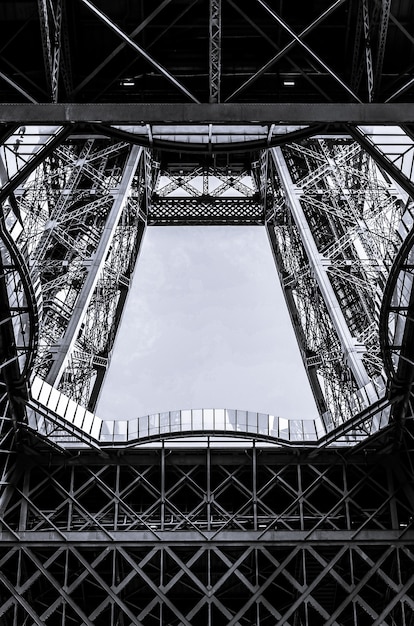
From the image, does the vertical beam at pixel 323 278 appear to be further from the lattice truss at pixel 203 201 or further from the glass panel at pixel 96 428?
the lattice truss at pixel 203 201

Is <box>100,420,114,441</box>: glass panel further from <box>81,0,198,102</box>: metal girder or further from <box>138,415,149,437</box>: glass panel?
<box>81,0,198,102</box>: metal girder

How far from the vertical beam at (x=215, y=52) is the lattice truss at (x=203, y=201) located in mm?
41298

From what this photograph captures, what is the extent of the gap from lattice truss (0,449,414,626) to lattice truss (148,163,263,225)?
2651 cm

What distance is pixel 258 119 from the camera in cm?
1673

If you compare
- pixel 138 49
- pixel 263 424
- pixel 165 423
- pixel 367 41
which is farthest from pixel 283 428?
pixel 138 49

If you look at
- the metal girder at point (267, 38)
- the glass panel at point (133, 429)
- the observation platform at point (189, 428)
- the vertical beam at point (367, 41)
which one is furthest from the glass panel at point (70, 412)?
the vertical beam at point (367, 41)

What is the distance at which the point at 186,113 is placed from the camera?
1683 centimetres

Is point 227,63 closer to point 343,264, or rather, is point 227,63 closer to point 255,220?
point 343,264

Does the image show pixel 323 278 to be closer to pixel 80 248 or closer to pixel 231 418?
pixel 231 418

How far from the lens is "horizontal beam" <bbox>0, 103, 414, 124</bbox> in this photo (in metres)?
16.8

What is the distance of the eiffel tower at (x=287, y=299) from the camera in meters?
18.5

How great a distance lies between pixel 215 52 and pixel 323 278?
24.5 m

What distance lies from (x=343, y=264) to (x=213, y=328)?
35271 millimetres

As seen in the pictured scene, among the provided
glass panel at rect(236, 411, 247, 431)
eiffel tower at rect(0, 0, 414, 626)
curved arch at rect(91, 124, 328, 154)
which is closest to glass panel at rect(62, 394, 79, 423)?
eiffel tower at rect(0, 0, 414, 626)
